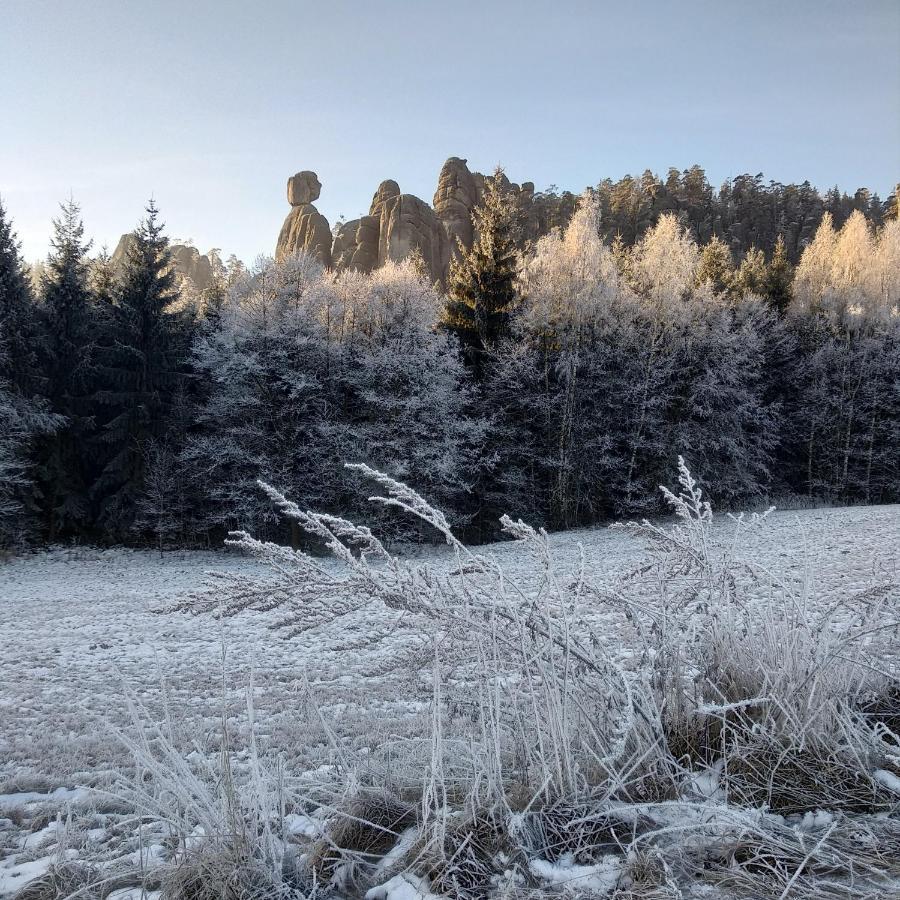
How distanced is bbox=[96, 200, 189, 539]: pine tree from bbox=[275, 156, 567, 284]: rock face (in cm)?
2682

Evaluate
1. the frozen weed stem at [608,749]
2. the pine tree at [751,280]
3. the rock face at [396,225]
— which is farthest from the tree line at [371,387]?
the rock face at [396,225]

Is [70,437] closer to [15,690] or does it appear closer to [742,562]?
[15,690]

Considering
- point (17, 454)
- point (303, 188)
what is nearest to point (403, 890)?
point (17, 454)

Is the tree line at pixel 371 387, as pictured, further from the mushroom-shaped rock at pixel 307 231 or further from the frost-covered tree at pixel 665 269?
the mushroom-shaped rock at pixel 307 231

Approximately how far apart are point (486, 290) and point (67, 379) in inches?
588

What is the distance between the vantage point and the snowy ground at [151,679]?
107 inches

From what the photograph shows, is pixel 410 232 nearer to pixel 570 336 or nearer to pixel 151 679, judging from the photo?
pixel 570 336

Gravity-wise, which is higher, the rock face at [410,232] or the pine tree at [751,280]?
the rock face at [410,232]

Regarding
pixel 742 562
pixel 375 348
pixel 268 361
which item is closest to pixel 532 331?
pixel 375 348

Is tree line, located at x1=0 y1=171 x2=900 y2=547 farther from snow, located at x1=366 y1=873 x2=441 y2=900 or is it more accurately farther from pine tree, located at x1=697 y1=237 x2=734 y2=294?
snow, located at x1=366 y1=873 x2=441 y2=900

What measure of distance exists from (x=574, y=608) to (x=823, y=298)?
28.2 m

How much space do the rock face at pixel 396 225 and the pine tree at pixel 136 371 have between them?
26.8 metres

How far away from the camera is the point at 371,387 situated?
19641mm

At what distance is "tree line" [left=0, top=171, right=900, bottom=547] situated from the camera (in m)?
19.1
